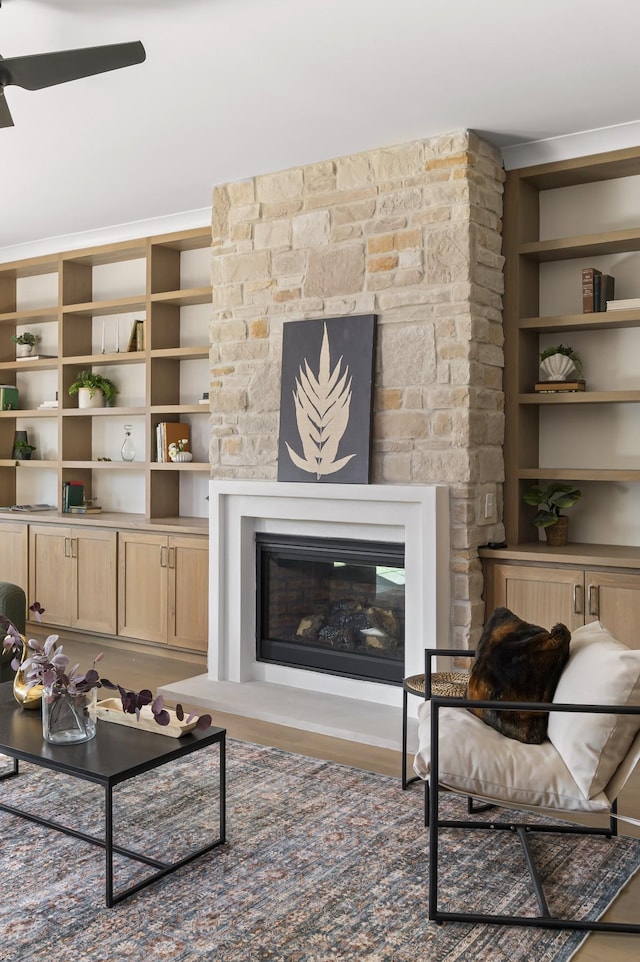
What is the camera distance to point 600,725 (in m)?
Answer: 2.34

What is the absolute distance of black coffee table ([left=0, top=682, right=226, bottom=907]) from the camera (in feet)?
8.00

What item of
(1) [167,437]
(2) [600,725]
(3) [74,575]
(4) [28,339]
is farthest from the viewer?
(4) [28,339]

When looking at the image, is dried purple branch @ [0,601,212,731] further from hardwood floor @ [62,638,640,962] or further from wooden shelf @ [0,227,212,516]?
wooden shelf @ [0,227,212,516]

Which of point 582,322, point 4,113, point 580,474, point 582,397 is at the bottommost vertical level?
point 580,474

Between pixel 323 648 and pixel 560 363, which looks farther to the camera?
pixel 323 648

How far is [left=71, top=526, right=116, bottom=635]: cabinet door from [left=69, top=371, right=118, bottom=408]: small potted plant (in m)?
0.95

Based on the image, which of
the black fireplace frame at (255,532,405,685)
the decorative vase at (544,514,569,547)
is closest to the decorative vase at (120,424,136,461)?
the black fireplace frame at (255,532,405,685)

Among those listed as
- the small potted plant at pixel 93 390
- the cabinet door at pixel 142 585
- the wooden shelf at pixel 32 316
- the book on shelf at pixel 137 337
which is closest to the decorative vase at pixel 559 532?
the cabinet door at pixel 142 585

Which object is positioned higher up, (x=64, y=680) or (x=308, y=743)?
(x=64, y=680)

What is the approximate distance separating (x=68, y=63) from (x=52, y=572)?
3917 mm

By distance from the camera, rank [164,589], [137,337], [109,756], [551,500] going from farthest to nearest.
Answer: [137,337] < [164,589] < [551,500] < [109,756]

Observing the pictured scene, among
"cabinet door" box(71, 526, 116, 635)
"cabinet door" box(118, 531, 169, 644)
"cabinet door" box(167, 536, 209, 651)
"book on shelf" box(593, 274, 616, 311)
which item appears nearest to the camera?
"book on shelf" box(593, 274, 616, 311)

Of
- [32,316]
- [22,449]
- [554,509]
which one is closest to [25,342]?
[32,316]

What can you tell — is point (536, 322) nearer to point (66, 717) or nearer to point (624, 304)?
point (624, 304)
